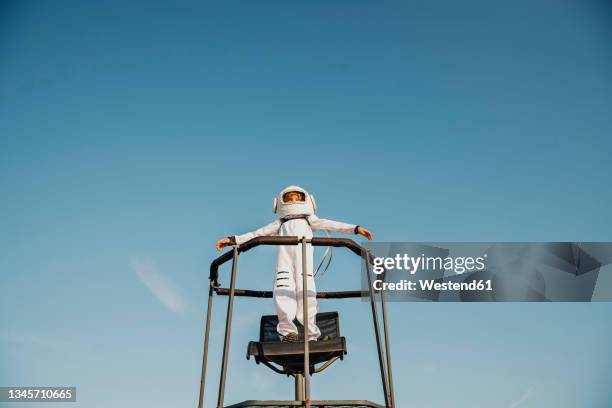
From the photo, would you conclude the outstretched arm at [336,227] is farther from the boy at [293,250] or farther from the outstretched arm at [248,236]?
the outstretched arm at [248,236]

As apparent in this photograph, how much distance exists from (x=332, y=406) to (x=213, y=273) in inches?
49.4

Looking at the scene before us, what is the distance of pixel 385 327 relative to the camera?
427 cm

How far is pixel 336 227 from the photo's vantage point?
19.7ft

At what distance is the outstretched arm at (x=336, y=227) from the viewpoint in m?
5.81

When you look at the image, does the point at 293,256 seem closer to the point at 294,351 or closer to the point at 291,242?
the point at 294,351

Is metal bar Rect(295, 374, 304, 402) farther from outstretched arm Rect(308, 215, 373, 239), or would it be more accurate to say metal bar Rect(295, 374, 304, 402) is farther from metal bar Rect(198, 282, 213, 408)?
outstretched arm Rect(308, 215, 373, 239)

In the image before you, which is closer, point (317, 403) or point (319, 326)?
point (317, 403)

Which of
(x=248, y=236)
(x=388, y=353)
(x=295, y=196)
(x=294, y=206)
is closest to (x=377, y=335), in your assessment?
(x=388, y=353)

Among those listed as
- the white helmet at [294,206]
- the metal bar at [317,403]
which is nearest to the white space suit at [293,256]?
the white helmet at [294,206]

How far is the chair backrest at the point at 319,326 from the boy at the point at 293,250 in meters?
0.43

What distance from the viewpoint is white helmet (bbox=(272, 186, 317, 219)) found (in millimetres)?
6055

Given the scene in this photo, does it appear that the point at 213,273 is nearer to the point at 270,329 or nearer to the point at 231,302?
the point at 231,302

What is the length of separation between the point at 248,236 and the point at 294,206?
0.63 meters

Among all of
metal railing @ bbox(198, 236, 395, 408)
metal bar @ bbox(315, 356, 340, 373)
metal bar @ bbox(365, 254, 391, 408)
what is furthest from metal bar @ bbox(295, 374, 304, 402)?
metal bar @ bbox(365, 254, 391, 408)
